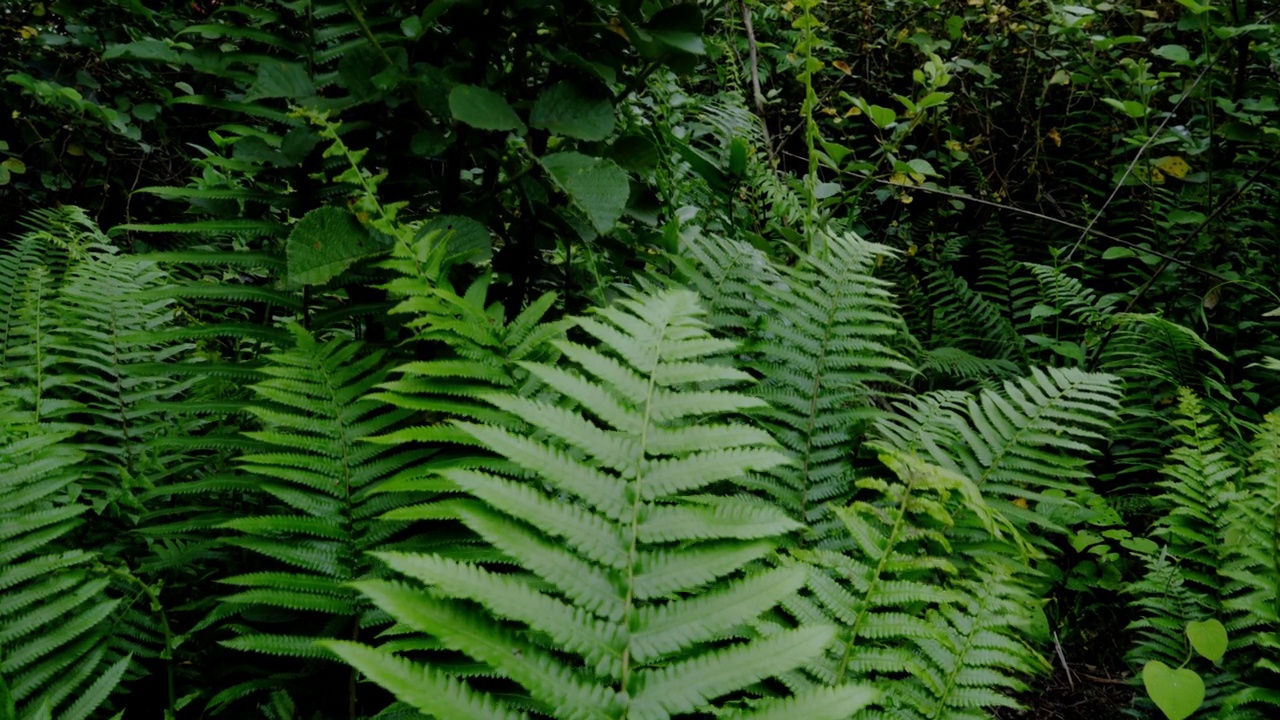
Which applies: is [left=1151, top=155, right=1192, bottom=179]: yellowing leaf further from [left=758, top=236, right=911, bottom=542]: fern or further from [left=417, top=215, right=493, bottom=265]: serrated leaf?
[left=417, top=215, right=493, bottom=265]: serrated leaf

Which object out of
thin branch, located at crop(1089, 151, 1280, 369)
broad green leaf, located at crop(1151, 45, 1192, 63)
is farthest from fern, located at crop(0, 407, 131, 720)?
broad green leaf, located at crop(1151, 45, 1192, 63)

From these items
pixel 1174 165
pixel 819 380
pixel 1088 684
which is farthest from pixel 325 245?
pixel 1174 165

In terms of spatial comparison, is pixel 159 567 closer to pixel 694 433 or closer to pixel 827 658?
pixel 694 433

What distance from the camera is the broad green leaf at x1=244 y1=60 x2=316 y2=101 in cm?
125

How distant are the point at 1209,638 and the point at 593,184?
54.2 inches

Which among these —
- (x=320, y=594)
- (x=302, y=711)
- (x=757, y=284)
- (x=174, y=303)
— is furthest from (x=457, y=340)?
(x=174, y=303)

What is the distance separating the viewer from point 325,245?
1171 millimetres

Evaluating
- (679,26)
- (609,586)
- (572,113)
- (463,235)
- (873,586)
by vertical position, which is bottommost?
(873,586)

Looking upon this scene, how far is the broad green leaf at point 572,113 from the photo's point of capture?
1262 millimetres

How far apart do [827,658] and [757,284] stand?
801mm

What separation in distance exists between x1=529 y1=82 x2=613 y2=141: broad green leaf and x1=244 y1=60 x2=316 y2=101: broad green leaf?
430 mm

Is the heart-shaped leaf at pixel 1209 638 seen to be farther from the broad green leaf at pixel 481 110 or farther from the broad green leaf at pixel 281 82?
the broad green leaf at pixel 281 82

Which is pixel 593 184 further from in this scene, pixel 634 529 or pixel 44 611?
pixel 44 611

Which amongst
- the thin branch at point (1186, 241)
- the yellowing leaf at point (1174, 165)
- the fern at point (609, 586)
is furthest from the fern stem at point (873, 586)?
the yellowing leaf at point (1174, 165)
